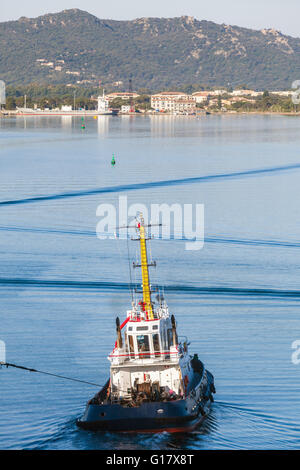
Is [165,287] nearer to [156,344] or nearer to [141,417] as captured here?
[156,344]

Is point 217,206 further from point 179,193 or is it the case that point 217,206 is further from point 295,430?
point 295,430

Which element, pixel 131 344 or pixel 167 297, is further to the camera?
pixel 167 297

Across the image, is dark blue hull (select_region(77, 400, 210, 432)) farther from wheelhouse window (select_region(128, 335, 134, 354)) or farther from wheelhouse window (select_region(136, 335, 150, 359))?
wheelhouse window (select_region(128, 335, 134, 354))

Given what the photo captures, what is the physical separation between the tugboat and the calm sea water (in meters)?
0.33

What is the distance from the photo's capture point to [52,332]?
2722cm

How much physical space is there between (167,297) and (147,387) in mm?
10212

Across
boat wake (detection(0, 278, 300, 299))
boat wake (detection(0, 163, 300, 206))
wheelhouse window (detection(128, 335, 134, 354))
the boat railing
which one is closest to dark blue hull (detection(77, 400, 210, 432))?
the boat railing

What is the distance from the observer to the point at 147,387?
2066cm

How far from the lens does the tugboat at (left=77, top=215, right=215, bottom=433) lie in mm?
19766

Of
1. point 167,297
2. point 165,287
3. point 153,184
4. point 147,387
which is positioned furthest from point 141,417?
point 153,184

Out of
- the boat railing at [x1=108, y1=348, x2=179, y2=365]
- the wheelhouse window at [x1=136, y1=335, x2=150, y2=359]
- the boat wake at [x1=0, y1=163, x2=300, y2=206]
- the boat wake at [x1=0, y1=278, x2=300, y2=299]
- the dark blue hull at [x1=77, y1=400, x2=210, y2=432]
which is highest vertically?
the boat wake at [x1=0, y1=163, x2=300, y2=206]

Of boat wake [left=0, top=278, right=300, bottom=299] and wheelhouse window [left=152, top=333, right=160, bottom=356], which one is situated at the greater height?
wheelhouse window [left=152, top=333, right=160, bottom=356]
